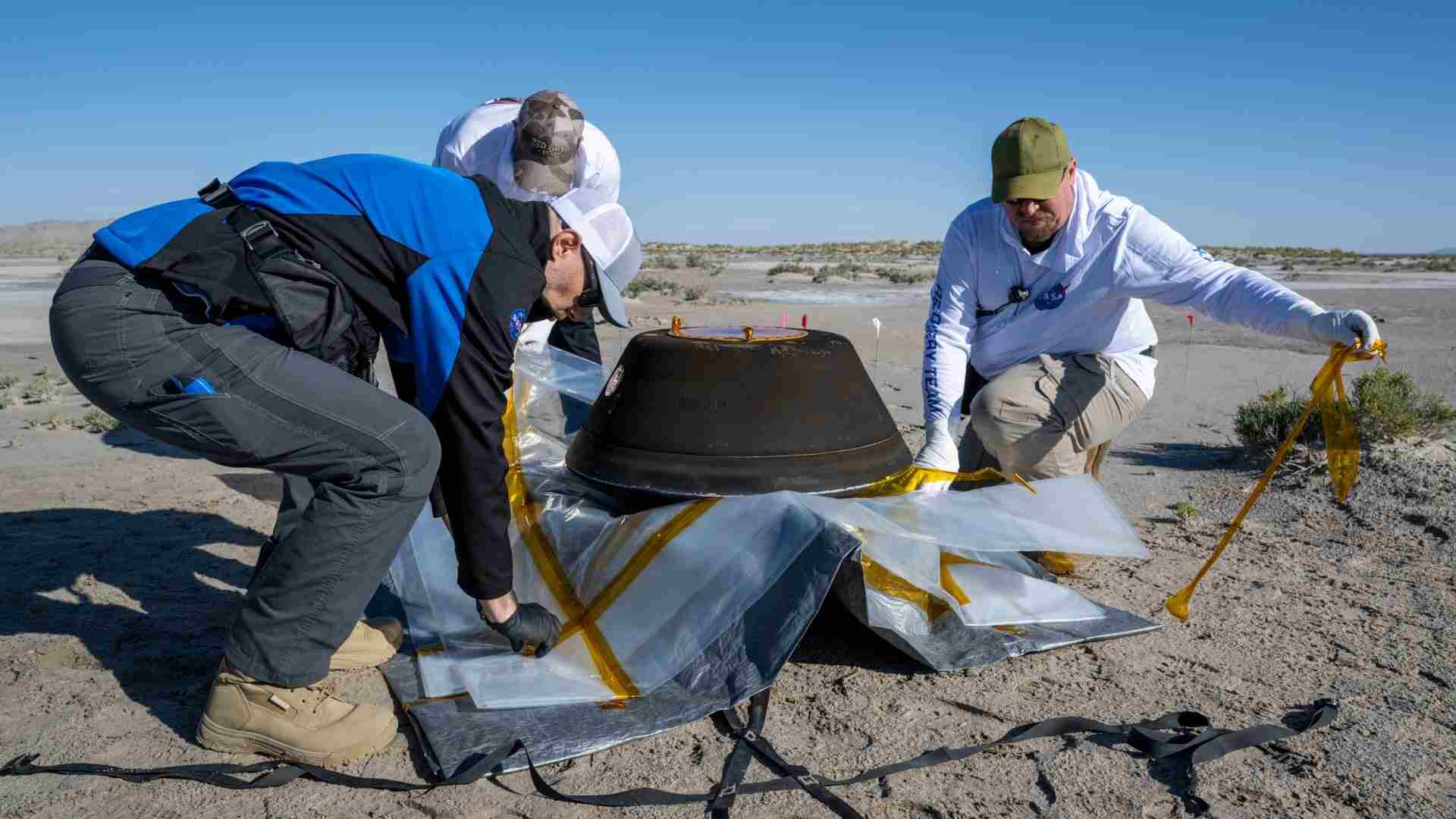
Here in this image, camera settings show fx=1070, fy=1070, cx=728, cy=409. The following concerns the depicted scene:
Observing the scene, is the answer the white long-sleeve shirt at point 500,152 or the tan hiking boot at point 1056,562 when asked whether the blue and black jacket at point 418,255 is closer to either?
the white long-sleeve shirt at point 500,152

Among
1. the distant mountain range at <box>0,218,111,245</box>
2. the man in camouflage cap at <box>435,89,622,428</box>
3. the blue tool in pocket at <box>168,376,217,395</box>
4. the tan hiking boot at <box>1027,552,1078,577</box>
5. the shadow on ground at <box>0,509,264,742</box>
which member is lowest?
the distant mountain range at <box>0,218,111,245</box>

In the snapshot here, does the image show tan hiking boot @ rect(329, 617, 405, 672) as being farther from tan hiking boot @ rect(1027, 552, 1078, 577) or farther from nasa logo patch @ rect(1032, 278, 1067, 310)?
nasa logo patch @ rect(1032, 278, 1067, 310)

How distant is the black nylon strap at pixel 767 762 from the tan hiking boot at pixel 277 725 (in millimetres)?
53

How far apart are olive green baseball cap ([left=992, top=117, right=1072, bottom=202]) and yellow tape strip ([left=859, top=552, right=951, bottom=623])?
1.55m

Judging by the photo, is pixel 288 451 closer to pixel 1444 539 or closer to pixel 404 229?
pixel 404 229

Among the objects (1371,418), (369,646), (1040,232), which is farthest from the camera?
(1371,418)

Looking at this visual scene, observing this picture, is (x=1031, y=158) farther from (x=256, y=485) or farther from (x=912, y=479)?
(x=256, y=485)

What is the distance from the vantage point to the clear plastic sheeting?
305 cm

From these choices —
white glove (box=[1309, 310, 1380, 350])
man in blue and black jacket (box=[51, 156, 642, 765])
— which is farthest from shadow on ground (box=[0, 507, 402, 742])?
white glove (box=[1309, 310, 1380, 350])

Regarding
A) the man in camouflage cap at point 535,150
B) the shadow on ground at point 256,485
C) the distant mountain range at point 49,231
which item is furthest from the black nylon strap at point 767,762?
the distant mountain range at point 49,231

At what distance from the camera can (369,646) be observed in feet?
11.2

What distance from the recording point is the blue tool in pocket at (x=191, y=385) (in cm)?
251

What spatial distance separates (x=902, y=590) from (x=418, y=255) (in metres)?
1.78

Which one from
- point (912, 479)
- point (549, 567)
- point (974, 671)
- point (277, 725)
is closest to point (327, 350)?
point (277, 725)
